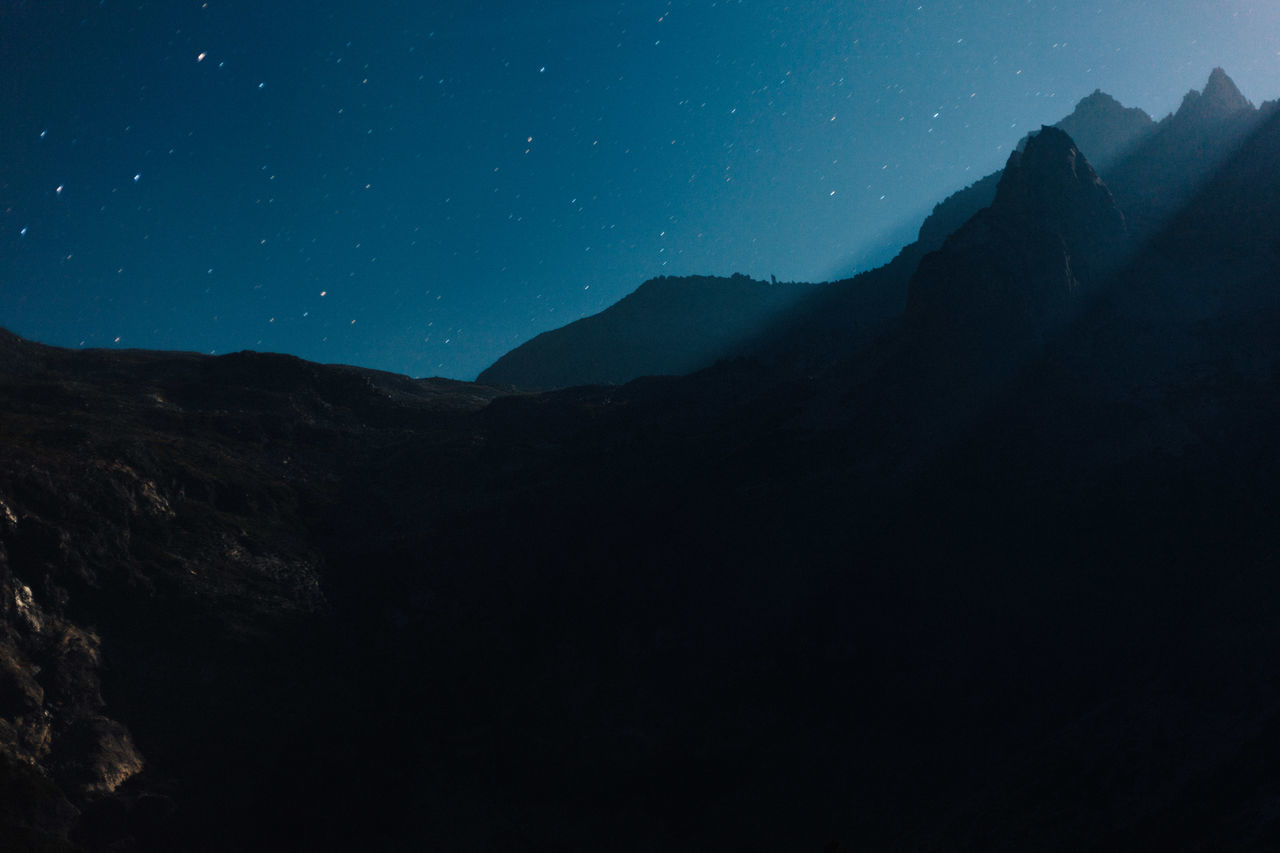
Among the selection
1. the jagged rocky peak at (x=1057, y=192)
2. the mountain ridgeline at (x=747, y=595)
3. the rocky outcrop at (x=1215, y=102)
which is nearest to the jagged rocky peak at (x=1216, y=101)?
the rocky outcrop at (x=1215, y=102)

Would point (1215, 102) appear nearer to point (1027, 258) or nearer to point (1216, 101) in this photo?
point (1216, 101)

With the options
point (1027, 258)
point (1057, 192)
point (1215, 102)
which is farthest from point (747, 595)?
point (1215, 102)

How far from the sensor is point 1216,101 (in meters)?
132

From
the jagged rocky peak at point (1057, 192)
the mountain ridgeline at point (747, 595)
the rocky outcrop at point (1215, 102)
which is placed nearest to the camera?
the mountain ridgeline at point (747, 595)

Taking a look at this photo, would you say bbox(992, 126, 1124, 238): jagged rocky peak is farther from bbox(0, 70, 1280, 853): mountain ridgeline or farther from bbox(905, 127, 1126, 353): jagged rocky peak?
bbox(0, 70, 1280, 853): mountain ridgeline

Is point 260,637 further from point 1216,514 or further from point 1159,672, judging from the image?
point 1216,514

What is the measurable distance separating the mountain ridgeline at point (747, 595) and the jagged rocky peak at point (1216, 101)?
116 ft

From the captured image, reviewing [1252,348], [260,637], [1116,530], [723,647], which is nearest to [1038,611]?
[1116,530]

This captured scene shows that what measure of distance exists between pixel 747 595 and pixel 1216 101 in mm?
142685

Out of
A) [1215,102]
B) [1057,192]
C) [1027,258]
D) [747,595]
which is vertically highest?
[1215,102]

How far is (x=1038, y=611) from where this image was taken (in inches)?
2189

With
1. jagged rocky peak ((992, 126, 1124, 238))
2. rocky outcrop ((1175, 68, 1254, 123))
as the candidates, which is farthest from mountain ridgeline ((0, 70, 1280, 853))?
rocky outcrop ((1175, 68, 1254, 123))

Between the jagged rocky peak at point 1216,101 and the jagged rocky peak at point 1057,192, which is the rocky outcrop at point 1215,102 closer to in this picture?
the jagged rocky peak at point 1216,101

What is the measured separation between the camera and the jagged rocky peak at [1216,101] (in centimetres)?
12962
